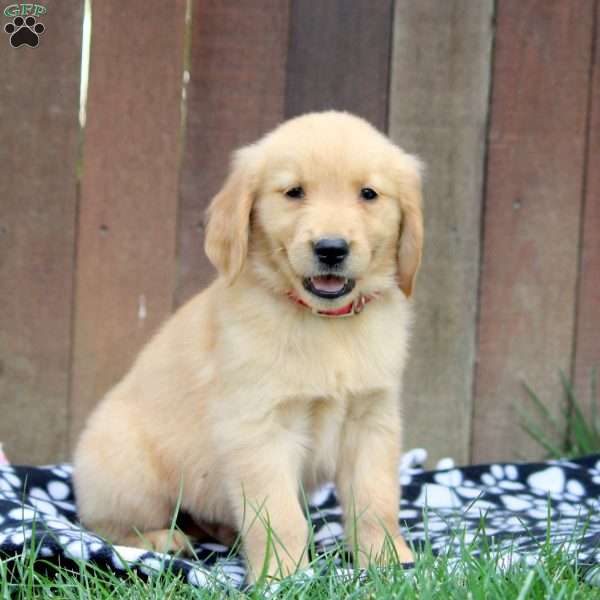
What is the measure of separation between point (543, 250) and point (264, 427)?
185 centimetres

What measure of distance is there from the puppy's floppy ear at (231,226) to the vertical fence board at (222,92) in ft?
3.60

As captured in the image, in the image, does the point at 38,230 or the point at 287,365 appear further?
the point at 38,230

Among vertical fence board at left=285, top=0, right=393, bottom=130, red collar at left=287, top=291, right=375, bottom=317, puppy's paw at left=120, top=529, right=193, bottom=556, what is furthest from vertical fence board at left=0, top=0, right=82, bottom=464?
red collar at left=287, top=291, right=375, bottom=317

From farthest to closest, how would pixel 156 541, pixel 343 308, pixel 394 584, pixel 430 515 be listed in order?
1. pixel 430 515
2. pixel 156 541
3. pixel 343 308
4. pixel 394 584

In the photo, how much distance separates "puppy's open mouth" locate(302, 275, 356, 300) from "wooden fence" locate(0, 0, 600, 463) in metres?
1.36

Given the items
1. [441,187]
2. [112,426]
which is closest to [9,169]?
[112,426]

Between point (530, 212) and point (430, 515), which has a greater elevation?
point (530, 212)

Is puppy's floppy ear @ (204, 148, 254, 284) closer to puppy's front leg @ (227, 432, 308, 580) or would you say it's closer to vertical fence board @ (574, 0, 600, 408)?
puppy's front leg @ (227, 432, 308, 580)

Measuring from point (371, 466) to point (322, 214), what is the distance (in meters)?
0.77

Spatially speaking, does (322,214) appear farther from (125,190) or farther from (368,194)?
(125,190)

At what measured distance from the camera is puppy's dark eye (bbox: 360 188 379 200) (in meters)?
2.72

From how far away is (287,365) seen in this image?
2.71m

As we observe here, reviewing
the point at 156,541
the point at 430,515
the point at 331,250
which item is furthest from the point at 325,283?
the point at 430,515

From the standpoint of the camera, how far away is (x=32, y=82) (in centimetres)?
383
